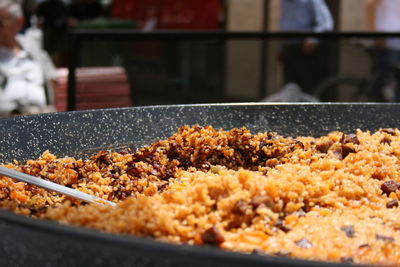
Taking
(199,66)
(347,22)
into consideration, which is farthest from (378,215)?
(347,22)

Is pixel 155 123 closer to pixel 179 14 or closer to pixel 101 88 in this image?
pixel 101 88

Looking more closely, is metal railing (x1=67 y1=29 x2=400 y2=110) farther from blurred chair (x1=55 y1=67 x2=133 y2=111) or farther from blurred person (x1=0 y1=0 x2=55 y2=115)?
blurred person (x1=0 y1=0 x2=55 y2=115)

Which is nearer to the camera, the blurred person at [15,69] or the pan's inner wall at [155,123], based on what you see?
the pan's inner wall at [155,123]

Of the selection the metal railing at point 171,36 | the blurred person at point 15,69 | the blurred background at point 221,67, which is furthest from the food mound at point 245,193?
the blurred person at point 15,69

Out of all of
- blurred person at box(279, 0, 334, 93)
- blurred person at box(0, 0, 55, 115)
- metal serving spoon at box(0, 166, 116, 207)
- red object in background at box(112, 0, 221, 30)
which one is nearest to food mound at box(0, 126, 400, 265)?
metal serving spoon at box(0, 166, 116, 207)

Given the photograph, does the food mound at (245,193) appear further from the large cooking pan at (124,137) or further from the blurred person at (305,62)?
the blurred person at (305,62)

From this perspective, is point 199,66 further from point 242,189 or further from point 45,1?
point 45,1
